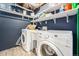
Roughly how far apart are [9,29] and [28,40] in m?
0.34

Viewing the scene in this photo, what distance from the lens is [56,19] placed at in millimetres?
1507

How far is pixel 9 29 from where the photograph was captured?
157 cm

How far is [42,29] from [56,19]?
0.87ft

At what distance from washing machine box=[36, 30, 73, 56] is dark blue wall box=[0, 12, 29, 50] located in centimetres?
33

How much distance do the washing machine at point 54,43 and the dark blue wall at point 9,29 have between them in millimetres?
330

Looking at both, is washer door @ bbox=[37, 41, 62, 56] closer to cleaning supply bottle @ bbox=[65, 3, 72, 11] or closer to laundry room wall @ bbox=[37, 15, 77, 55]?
laundry room wall @ bbox=[37, 15, 77, 55]

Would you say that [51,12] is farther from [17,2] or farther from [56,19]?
[17,2]

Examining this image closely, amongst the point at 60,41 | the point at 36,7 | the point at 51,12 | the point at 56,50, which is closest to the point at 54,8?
the point at 51,12

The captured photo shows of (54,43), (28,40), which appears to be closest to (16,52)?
(28,40)

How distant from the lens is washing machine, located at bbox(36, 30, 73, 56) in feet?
4.42

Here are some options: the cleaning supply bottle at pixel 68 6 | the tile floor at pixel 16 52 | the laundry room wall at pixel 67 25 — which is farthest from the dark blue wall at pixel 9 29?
the cleaning supply bottle at pixel 68 6

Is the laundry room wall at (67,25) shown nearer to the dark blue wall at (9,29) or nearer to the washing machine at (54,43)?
the washing machine at (54,43)

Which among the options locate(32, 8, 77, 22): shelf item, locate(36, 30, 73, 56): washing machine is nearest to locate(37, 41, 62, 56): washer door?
locate(36, 30, 73, 56): washing machine

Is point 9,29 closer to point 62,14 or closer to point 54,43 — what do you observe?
point 54,43
